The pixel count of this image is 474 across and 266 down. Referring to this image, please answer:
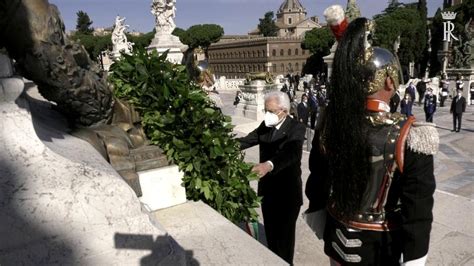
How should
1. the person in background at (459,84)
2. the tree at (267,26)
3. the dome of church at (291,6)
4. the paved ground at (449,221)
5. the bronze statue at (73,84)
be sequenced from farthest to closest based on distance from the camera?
1. the dome of church at (291,6)
2. the tree at (267,26)
3. the person in background at (459,84)
4. the paved ground at (449,221)
5. the bronze statue at (73,84)

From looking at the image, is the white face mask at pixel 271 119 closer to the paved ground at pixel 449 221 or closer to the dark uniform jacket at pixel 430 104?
the paved ground at pixel 449 221

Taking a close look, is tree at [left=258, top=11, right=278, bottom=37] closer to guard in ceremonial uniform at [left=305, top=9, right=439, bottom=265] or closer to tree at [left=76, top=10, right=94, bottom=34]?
tree at [left=76, top=10, right=94, bottom=34]

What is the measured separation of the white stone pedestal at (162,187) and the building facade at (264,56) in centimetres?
6665

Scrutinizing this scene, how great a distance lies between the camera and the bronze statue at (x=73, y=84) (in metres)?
2.23

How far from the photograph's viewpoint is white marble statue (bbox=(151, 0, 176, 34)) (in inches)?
713

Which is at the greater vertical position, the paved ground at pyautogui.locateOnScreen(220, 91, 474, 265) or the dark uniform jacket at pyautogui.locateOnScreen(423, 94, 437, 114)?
the dark uniform jacket at pyautogui.locateOnScreen(423, 94, 437, 114)

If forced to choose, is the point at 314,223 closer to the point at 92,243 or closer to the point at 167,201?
the point at 167,201

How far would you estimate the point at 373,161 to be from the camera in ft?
6.78

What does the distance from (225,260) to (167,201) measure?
923 mm

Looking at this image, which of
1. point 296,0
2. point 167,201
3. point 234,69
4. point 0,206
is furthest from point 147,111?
point 296,0

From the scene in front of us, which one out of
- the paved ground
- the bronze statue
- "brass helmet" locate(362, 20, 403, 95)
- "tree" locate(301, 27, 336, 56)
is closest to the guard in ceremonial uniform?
"brass helmet" locate(362, 20, 403, 95)

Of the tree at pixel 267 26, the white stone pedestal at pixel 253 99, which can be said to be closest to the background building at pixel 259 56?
the tree at pixel 267 26

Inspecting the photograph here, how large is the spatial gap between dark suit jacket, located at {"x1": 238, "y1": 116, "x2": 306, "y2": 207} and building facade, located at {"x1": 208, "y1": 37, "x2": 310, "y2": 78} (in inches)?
2595

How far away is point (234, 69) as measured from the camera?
80500 mm
